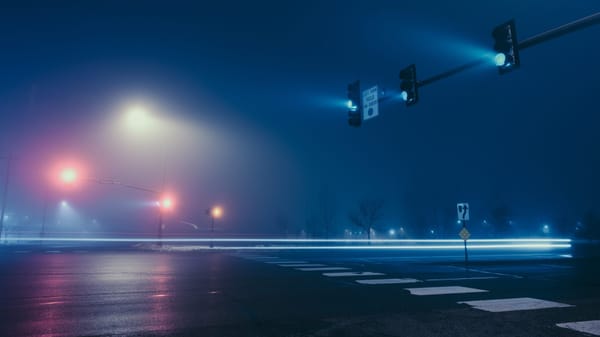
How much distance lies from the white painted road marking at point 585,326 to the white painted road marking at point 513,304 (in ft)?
4.19

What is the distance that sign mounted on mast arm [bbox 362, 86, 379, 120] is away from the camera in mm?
13773

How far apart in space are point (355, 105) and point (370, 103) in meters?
0.55

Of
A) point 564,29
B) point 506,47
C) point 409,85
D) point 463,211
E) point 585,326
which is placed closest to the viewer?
point 585,326

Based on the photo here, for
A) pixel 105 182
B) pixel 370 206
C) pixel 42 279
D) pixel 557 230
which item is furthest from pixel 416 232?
pixel 42 279

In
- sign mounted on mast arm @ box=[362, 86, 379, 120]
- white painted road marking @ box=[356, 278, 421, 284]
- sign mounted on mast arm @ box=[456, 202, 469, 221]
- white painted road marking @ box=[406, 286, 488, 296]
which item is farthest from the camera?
sign mounted on mast arm @ box=[456, 202, 469, 221]

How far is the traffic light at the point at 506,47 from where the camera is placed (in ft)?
31.0

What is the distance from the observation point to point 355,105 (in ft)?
45.9

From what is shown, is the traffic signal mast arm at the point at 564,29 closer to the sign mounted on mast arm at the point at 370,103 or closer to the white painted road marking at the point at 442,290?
the sign mounted on mast arm at the point at 370,103

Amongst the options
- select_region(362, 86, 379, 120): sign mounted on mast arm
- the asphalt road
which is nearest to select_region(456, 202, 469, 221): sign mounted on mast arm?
the asphalt road

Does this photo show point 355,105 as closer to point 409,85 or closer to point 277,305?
point 409,85

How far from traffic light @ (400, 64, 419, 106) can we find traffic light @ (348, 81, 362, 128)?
181 centimetres

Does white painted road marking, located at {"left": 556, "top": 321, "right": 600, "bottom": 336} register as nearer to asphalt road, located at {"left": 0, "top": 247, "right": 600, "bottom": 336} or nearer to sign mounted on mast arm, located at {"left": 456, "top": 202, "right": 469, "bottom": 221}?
asphalt road, located at {"left": 0, "top": 247, "right": 600, "bottom": 336}

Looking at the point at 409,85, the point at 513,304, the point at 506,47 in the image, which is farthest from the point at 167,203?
the point at 506,47

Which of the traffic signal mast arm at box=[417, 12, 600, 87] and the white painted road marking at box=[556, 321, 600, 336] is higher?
the traffic signal mast arm at box=[417, 12, 600, 87]
